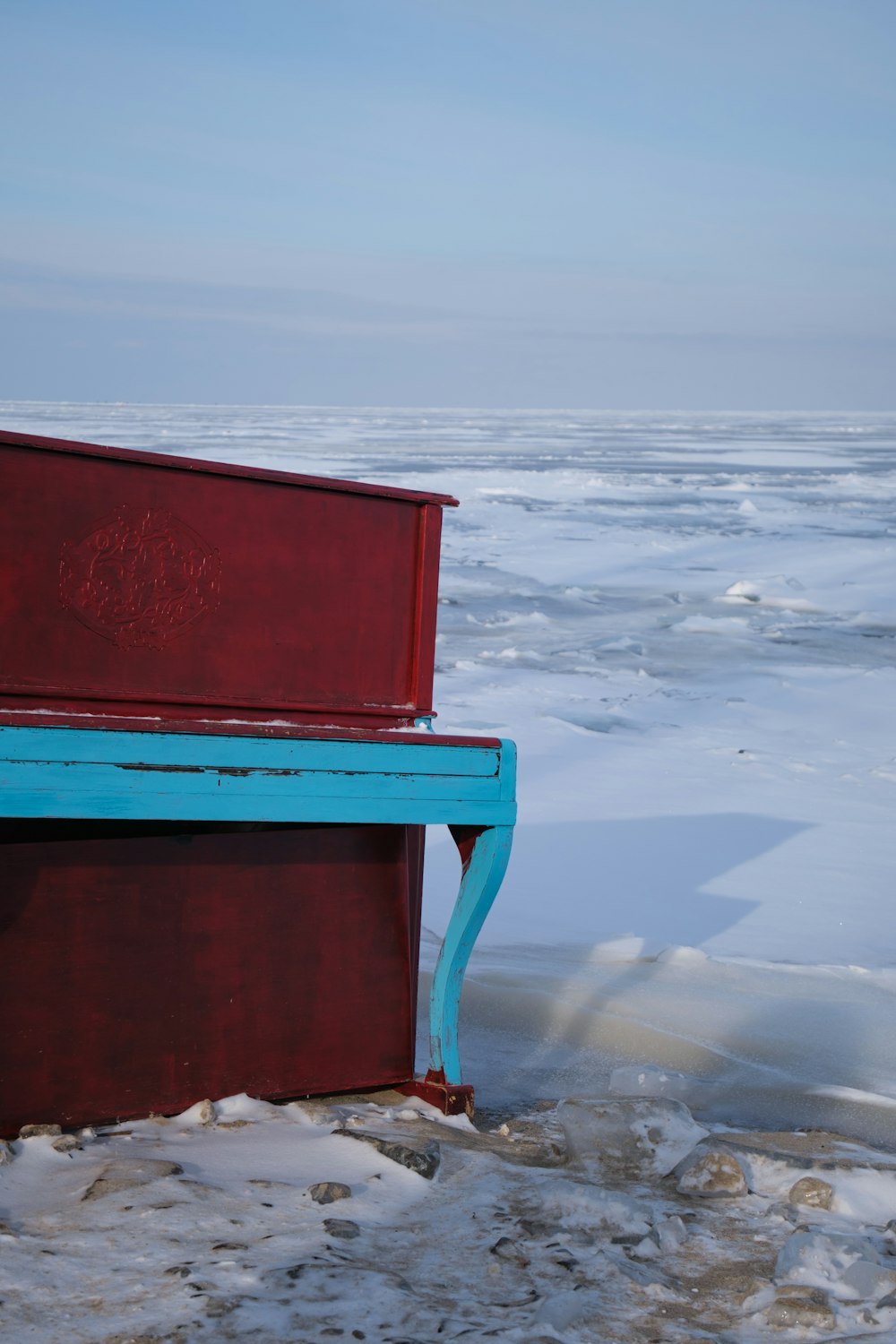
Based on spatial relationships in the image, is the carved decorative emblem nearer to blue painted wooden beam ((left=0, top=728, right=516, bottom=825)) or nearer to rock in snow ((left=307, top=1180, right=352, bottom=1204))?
blue painted wooden beam ((left=0, top=728, right=516, bottom=825))

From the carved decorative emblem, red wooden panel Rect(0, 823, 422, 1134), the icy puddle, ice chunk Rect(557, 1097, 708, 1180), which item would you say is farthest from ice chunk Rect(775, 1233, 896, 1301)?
the carved decorative emblem

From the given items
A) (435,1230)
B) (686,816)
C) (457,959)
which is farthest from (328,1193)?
(686,816)

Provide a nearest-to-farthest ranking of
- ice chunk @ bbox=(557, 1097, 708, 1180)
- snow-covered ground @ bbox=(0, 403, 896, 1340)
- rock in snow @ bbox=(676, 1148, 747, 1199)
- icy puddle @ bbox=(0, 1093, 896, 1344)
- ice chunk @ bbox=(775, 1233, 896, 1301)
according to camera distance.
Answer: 1. icy puddle @ bbox=(0, 1093, 896, 1344)
2. ice chunk @ bbox=(775, 1233, 896, 1301)
3. rock in snow @ bbox=(676, 1148, 747, 1199)
4. ice chunk @ bbox=(557, 1097, 708, 1180)
5. snow-covered ground @ bbox=(0, 403, 896, 1340)

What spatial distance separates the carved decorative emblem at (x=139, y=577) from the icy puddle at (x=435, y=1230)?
0.90m

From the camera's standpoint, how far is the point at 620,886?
4.86 m

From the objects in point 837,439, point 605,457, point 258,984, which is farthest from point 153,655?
point 837,439

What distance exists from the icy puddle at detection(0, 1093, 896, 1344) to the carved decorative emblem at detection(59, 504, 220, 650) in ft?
2.97

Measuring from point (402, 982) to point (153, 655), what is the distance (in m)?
0.91

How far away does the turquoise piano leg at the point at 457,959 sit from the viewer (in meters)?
2.62

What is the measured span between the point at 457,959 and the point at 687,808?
3.23 m

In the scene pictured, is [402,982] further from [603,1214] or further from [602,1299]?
[602,1299]

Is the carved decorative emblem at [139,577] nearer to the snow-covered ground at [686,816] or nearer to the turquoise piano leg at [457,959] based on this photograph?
the turquoise piano leg at [457,959]

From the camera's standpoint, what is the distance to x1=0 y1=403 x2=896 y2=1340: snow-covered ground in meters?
3.38

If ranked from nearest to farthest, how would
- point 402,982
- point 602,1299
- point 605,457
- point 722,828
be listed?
point 602,1299
point 402,982
point 722,828
point 605,457
